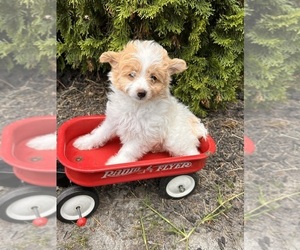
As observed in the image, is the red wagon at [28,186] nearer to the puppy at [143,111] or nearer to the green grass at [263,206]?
the puppy at [143,111]

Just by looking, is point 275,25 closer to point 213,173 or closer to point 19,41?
point 213,173

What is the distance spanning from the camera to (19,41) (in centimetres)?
284

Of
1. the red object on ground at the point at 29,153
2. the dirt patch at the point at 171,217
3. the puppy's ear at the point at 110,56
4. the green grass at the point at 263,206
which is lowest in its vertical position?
the dirt patch at the point at 171,217

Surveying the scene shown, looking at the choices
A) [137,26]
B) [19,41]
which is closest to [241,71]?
[137,26]

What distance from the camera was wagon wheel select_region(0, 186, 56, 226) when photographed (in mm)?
1885

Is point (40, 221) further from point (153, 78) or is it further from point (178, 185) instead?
point (153, 78)

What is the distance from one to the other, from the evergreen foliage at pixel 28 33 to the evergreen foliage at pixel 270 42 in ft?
4.61

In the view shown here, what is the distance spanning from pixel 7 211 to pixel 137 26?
145 cm

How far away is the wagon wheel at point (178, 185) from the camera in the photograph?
219cm

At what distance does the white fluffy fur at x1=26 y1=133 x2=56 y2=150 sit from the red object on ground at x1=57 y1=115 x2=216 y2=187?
8 centimetres

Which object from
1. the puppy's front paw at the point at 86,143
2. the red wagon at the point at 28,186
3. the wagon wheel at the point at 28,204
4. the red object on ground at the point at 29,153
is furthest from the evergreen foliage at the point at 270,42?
the wagon wheel at the point at 28,204

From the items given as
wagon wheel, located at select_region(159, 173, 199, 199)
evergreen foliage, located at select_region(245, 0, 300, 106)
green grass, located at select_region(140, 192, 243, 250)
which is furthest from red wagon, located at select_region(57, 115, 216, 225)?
evergreen foliage, located at select_region(245, 0, 300, 106)

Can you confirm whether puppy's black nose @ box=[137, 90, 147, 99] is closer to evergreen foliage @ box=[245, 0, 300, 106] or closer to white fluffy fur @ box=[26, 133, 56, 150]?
white fluffy fur @ box=[26, 133, 56, 150]

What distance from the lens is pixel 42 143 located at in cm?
225
